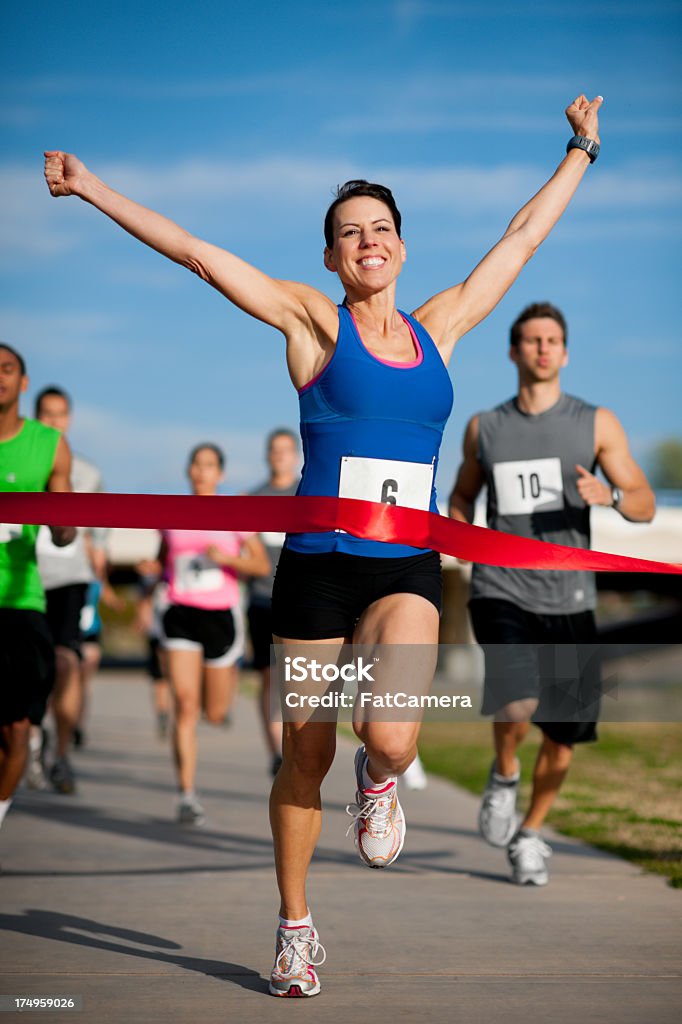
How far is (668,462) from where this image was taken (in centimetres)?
11981

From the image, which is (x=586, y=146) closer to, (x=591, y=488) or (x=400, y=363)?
(x=400, y=363)

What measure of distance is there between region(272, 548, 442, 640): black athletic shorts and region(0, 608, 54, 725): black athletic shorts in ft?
6.30

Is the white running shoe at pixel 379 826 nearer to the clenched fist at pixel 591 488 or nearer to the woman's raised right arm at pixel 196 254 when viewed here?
the woman's raised right arm at pixel 196 254

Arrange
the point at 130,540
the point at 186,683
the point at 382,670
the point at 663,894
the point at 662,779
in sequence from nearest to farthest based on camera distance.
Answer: the point at 382,670, the point at 663,894, the point at 186,683, the point at 662,779, the point at 130,540

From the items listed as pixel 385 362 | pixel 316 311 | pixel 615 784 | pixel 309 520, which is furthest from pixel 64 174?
pixel 615 784

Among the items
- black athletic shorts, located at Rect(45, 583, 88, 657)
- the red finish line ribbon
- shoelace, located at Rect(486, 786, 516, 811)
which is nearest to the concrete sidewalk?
shoelace, located at Rect(486, 786, 516, 811)

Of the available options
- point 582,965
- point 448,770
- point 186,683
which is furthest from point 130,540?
point 582,965

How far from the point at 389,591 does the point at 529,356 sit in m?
2.49

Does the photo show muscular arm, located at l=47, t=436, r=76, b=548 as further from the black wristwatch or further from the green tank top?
the black wristwatch

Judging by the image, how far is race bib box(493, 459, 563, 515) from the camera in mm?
6105

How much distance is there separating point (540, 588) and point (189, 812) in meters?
2.87

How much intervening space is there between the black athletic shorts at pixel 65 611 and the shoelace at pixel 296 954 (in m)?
4.86

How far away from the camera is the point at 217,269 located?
13.1 feet

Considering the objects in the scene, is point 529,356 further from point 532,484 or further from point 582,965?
point 582,965
